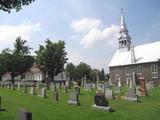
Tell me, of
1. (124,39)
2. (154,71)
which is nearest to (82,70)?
(124,39)

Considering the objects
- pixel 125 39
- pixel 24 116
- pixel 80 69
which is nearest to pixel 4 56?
pixel 125 39

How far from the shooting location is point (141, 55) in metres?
66.2

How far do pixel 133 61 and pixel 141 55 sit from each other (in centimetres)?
248

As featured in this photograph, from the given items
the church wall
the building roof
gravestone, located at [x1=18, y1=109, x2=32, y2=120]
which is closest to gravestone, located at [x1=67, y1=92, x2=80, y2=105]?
gravestone, located at [x1=18, y1=109, x2=32, y2=120]

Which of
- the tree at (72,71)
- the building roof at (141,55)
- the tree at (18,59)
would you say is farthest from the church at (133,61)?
the tree at (72,71)

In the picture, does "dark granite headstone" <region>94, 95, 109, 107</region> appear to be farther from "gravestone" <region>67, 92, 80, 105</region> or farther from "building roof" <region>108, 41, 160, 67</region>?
"building roof" <region>108, 41, 160, 67</region>

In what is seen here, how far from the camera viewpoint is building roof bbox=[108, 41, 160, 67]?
62.9 metres

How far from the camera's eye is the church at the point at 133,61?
204ft

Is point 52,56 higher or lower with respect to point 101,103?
higher

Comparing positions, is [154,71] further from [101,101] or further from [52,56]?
[101,101]

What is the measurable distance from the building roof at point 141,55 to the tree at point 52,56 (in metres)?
19.6

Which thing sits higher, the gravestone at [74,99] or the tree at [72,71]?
the tree at [72,71]

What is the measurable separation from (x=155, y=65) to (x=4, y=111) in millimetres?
50313

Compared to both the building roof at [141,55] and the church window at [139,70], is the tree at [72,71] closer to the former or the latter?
the building roof at [141,55]
